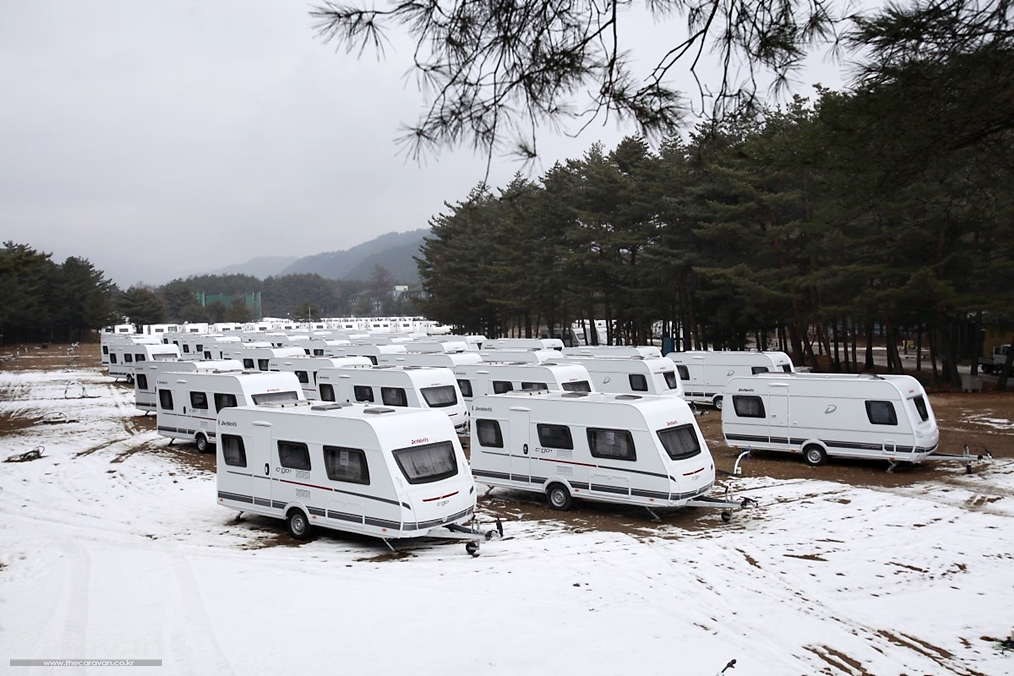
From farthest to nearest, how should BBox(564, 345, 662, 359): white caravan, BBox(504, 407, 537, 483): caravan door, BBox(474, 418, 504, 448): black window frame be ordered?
1. BBox(564, 345, 662, 359): white caravan
2. BBox(474, 418, 504, 448): black window frame
3. BBox(504, 407, 537, 483): caravan door

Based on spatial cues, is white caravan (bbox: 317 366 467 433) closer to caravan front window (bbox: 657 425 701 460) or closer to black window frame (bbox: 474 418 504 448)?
black window frame (bbox: 474 418 504 448)

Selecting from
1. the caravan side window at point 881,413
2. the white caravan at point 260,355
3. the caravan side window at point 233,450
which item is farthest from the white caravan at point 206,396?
the caravan side window at point 881,413

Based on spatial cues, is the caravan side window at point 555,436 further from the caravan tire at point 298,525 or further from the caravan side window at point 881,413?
the caravan side window at point 881,413

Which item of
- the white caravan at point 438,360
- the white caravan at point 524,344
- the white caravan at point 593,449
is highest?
the white caravan at point 524,344

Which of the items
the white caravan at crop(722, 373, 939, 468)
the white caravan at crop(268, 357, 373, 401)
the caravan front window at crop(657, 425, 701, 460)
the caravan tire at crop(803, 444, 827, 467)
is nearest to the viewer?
the caravan front window at crop(657, 425, 701, 460)

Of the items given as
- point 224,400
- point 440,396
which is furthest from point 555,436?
point 224,400

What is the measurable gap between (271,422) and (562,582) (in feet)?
19.4

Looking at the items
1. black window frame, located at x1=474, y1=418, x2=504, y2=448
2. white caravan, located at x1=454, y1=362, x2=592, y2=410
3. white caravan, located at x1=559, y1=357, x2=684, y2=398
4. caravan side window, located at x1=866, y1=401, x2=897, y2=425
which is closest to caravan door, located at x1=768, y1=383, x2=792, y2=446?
caravan side window, located at x1=866, y1=401, x2=897, y2=425

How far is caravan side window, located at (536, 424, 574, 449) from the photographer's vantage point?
46.1 ft

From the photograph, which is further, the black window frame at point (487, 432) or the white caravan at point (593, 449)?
the black window frame at point (487, 432)

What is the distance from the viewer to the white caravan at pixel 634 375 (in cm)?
2464

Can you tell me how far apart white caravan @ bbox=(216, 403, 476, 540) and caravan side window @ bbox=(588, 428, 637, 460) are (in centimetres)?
253

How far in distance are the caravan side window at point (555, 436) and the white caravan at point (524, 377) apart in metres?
6.63

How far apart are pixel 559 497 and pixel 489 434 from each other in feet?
6.41
